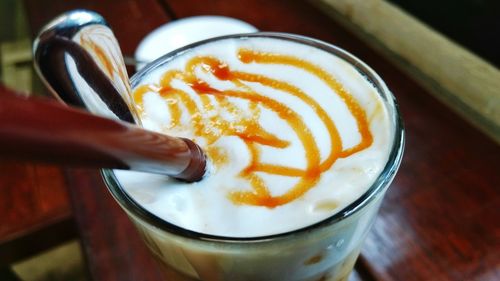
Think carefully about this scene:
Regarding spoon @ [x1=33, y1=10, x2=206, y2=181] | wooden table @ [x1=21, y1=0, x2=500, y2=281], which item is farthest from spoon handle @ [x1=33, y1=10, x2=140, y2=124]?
wooden table @ [x1=21, y1=0, x2=500, y2=281]

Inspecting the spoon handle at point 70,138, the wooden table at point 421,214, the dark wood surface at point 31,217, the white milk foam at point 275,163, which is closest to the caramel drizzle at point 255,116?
the white milk foam at point 275,163

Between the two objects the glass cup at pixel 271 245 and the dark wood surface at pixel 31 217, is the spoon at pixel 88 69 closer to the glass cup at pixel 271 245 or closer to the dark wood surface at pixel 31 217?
the glass cup at pixel 271 245

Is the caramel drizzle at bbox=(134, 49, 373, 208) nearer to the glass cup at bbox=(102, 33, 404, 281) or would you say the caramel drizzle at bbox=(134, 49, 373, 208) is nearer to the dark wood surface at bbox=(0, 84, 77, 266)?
the glass cup at bbox=(102, 33, 404, 281)

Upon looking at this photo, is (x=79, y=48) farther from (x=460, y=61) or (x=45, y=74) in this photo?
(x=460, y=61)

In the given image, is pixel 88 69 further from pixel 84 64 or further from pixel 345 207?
pixel 345 207

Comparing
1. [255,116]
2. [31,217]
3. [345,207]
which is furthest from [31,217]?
[345,207]

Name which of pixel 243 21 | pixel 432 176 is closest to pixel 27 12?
pixel 243 21

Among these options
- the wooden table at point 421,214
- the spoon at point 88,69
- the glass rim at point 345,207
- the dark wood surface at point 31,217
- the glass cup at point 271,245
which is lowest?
the dark wood surface at point 31,217
